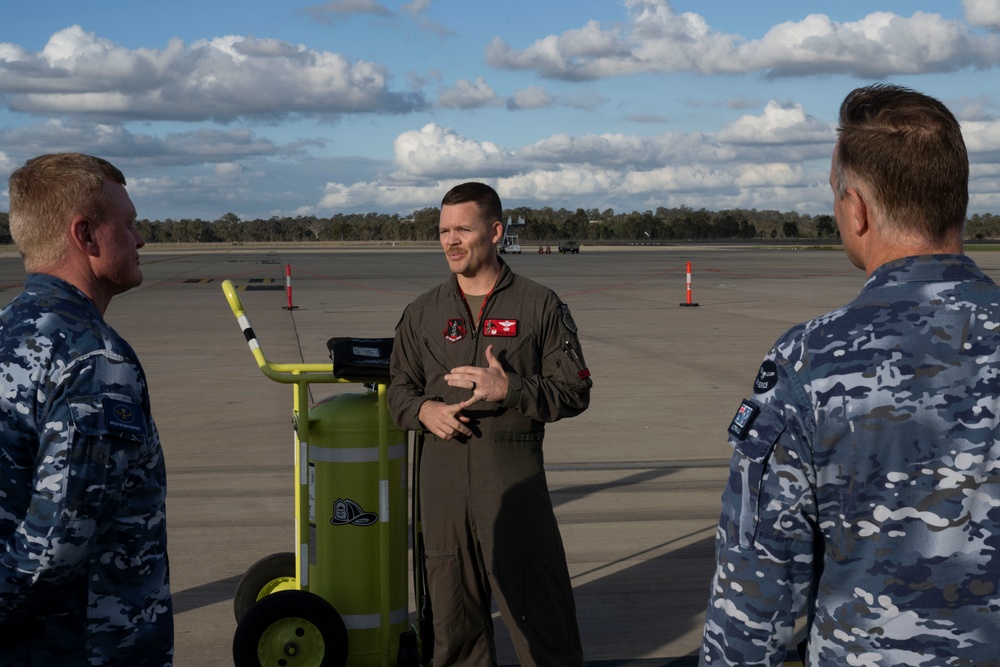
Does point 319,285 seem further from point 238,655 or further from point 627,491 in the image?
point 238,655

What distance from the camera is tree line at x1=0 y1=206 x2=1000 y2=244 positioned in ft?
520

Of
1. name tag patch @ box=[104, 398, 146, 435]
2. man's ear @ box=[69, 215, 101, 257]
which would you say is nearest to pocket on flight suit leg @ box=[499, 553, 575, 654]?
name tag patch @ box=[104, 398, 146, 435]

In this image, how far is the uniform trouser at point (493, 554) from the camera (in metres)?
3.93

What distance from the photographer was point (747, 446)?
1830mm

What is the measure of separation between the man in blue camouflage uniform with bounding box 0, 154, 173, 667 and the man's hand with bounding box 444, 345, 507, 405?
1465 millimetres

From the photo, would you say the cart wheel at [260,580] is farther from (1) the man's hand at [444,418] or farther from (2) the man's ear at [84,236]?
(2) the man's ear at [84,236]

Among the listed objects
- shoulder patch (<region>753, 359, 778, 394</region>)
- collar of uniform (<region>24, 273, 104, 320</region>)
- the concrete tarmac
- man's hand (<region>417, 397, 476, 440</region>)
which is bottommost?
the concrete tarmac

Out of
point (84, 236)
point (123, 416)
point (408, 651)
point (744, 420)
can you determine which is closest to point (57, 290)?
point (84, 236)

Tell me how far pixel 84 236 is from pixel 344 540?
216 cm

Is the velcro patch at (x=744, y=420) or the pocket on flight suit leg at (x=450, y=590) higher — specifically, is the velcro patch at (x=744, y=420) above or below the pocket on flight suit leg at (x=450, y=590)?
above

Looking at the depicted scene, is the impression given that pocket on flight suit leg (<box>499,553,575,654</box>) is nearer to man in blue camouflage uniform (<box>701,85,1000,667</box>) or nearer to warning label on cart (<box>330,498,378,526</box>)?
warning label on cart (<box>330,498,378,526</box>)

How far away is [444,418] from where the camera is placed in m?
3.84

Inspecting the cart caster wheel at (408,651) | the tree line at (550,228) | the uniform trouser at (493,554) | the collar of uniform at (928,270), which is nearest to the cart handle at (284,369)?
the uniform trouser at (493,554)

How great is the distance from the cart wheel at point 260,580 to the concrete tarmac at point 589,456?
23 cm
